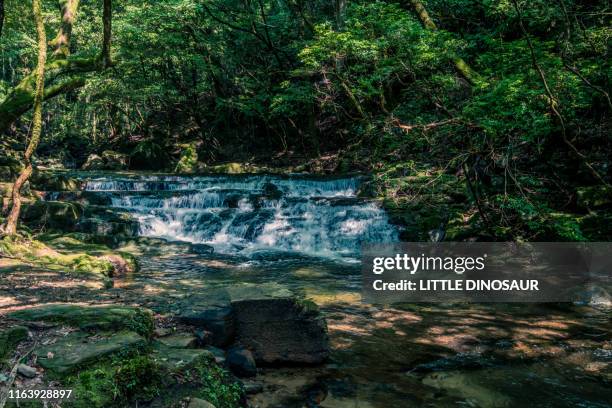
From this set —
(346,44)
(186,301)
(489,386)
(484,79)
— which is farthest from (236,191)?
(489,386)

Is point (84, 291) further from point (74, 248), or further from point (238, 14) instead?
point (238, 14)

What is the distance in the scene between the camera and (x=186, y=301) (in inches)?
195

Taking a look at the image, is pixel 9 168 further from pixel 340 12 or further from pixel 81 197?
pixel 340 12

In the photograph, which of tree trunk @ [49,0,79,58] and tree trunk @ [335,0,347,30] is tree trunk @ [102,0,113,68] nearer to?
tree trunk @ [49,0,79,58]

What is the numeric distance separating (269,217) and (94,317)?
10.6 meters

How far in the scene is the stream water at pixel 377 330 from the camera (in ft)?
13.2

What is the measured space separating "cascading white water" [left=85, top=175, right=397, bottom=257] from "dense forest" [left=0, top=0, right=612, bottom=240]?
151 centimetres

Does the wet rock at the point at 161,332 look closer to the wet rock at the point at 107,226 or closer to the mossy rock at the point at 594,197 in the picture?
the wet rock at the point at 107,226

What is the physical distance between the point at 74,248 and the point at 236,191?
7.54m

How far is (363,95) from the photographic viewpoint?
15.0m

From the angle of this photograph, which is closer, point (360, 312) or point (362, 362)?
point (362, 362)

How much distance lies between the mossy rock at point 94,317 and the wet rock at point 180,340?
17 cm

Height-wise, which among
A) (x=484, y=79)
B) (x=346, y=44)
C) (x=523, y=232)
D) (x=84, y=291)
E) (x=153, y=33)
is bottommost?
(x=84, y=291)

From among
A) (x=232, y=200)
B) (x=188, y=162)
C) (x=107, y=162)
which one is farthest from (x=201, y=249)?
(x=107, y=162)
